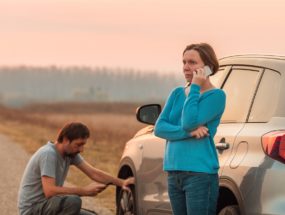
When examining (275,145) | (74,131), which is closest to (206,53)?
(275,145)

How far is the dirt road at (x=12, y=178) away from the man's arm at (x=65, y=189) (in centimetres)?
380

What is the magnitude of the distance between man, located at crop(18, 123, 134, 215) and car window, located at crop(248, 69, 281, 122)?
5.46 ft

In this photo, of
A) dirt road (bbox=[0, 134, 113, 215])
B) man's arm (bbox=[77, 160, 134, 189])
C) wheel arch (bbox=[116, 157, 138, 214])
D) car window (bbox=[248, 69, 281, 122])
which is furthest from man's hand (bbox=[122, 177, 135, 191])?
dirt road (bbox=[0, 134, 113, 215])

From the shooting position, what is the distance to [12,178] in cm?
1716

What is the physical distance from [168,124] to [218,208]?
0.76m

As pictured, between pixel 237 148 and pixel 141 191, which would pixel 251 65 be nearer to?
pixel 237 148

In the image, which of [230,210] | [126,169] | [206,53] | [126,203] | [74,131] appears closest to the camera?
[206,53]

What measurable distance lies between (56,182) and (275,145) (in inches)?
101

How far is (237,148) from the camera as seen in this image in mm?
6719

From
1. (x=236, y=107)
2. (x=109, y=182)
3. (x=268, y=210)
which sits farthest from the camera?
(x=109, y=182)

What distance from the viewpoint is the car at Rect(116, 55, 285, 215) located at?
6.23 metres

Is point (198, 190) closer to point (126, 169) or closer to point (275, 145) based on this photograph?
point (275, 145)

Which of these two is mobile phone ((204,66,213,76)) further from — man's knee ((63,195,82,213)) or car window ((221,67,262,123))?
man's knee ((63,195,82,213))

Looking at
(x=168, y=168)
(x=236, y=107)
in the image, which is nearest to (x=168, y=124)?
(x=168, y=168)
